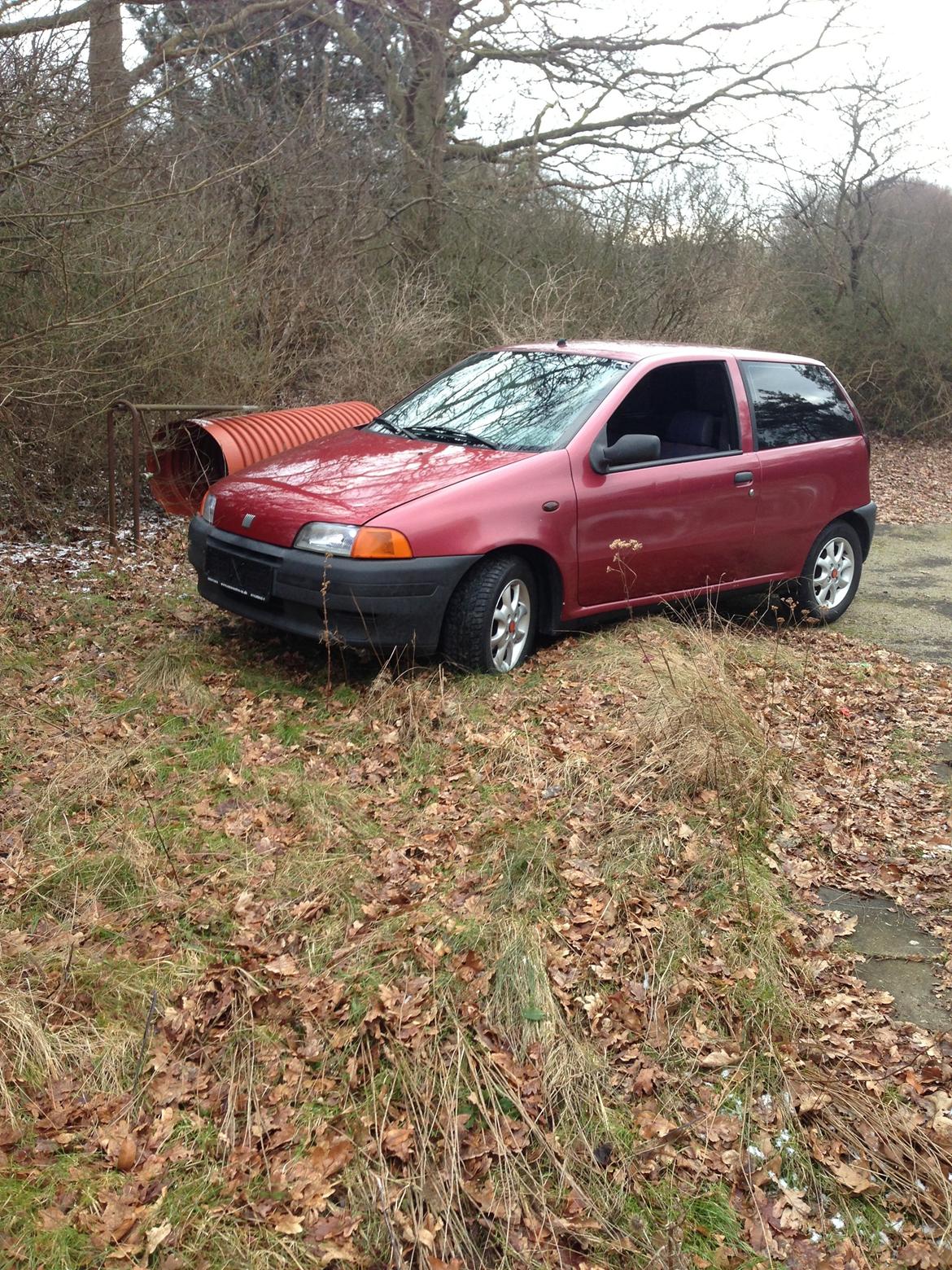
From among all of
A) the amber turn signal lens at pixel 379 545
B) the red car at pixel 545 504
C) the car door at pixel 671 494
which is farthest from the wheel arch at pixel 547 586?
the amber turn signal lens at pixel 379 545

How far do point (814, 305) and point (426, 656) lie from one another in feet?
57.6

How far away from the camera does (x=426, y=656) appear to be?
5.71m

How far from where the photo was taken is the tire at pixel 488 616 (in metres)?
5.55

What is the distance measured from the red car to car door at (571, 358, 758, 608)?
0.04ft

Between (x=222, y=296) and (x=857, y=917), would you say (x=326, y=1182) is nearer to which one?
(x=857, y=917)

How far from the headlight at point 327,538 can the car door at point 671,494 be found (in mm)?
1314

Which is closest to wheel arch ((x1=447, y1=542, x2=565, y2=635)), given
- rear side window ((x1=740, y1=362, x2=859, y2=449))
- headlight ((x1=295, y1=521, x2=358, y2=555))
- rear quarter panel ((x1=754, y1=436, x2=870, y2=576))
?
headlight ((x1=295, y1=521, x2=358, y2=555))

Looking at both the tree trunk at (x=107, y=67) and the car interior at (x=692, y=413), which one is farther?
the tree trunk at (x=107, y=67)

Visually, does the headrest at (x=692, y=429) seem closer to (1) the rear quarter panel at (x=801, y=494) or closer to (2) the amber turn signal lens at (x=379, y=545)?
(1) the rear quarter panel at (x=801, y=494)

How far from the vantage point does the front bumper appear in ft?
17.4

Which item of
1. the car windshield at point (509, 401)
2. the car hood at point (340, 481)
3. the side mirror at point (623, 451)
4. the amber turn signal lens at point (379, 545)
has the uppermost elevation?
the car windshield at point (509, 401)

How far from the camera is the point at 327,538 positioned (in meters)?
5.40

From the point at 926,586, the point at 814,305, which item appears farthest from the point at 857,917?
the point at 814,305

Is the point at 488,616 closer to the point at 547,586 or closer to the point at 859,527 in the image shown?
the point at 547,586
